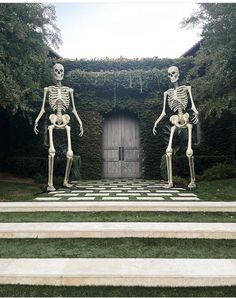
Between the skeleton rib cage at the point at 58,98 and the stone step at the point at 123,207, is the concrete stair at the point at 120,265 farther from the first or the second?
the skeleton rib cage at the point at 58,98

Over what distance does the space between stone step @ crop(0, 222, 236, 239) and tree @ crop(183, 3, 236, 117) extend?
5.01 m

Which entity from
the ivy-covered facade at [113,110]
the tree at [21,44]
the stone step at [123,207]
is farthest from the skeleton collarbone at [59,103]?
the ivy-covered facade at [113,110]

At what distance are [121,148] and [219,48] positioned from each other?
6.27 metres

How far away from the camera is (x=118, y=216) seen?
5492 mm

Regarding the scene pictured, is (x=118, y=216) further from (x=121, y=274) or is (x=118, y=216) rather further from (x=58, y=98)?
(x=58, y=98)

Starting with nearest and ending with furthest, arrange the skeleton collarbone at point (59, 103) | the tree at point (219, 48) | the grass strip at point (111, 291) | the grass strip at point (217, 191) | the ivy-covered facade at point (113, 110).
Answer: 1. the grass strip at point (111, 291)
2. the grass strip at point (217, 191)
3. the tree at point (219, 48)
4. the skeleton collarbone at point (59, 103)
5. the ivy-covered facade at point (113, 110)

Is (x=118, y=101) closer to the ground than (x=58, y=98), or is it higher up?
higher up

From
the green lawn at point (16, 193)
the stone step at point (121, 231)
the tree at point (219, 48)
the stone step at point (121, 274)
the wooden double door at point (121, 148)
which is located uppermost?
the tree at point (219, 48)

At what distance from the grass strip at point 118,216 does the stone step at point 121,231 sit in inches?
18.5

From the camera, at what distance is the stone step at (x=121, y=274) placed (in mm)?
3311

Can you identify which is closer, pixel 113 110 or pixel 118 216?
pixel 118 216

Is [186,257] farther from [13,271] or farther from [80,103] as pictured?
[80,103]

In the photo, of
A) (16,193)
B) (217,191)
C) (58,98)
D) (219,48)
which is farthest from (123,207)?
(219,48)

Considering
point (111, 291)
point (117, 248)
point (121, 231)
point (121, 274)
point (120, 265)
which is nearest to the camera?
point (111, 291)
